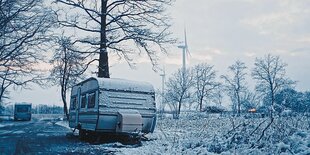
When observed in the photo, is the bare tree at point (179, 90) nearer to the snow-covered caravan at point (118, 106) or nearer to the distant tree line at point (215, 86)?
the distant tree line at point (215, 86)

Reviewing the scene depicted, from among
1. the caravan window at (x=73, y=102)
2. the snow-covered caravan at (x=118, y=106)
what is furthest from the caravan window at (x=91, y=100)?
the caravan window at (x=73, y=102)

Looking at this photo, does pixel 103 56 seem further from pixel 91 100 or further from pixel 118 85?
pixel 118 85

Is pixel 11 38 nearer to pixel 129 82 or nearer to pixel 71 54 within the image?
pixel 71 54

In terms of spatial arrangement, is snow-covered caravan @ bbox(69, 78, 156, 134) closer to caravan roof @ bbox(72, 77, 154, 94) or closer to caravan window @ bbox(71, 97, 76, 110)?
caravan roof @ bbox(72, 77, 154, 94)

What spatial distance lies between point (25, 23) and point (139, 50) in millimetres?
7109

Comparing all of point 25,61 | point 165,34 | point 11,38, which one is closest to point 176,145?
point 165,34

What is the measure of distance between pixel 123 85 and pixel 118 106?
1.01 meters

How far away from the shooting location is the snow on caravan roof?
14247 millimetres

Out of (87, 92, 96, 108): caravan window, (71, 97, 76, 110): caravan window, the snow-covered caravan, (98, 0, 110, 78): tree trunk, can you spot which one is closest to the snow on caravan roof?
the snow-covered caravan

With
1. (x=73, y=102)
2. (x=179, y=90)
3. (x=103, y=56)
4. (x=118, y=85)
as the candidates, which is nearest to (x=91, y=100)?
(x=118, y=85)

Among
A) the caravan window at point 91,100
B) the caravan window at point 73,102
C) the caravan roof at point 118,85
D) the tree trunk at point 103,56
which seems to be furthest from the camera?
the tree trunk at point 103,56

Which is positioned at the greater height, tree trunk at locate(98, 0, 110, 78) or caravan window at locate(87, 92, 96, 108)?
tree trunk at locate(98, 0, 110, 78)

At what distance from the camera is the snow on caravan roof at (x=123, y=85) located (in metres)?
14.2

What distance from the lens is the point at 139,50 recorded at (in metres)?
21.7
